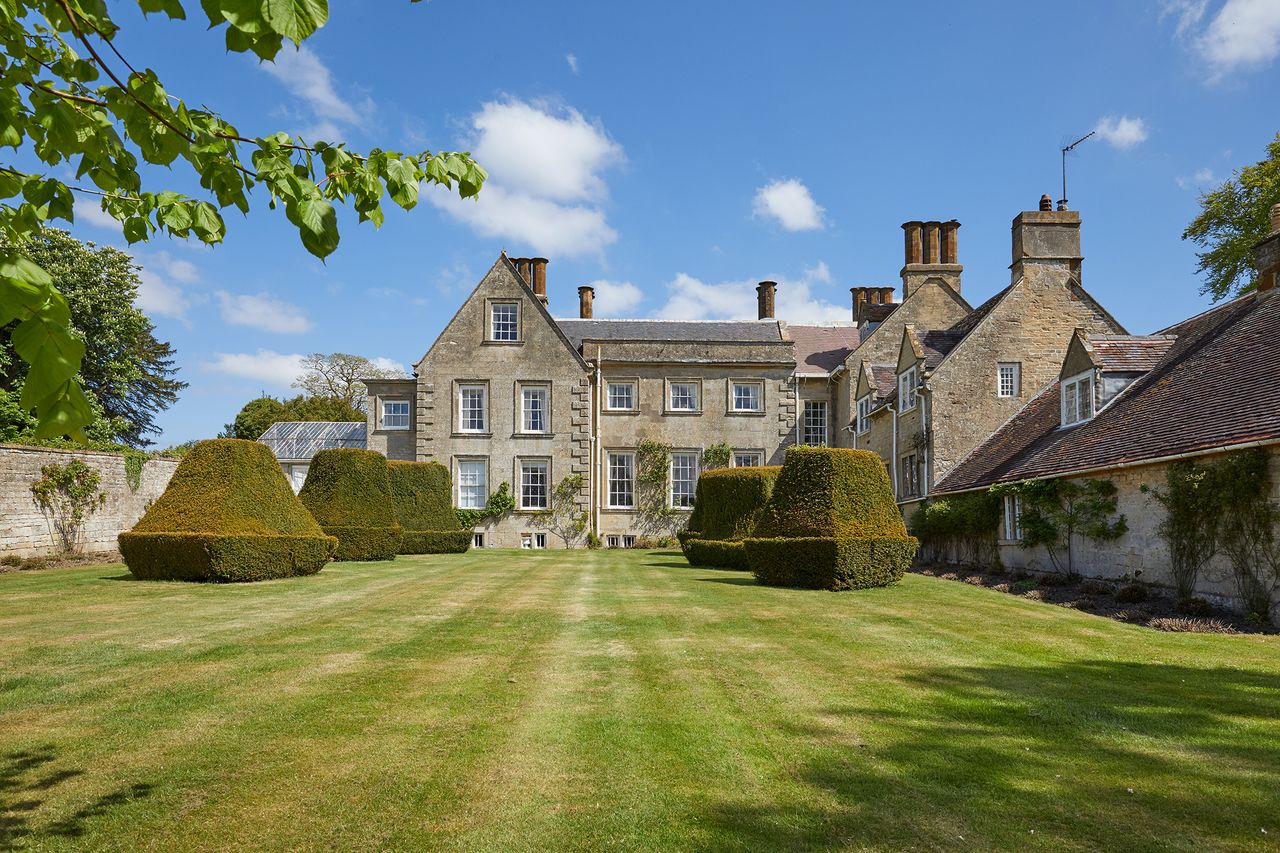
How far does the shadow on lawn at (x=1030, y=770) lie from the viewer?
407 centimetres

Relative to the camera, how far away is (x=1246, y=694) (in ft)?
22.8

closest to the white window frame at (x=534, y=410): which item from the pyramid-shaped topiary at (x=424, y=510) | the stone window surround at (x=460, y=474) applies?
the stone window surround at (x=460, y=474)

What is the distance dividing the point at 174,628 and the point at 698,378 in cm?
2664

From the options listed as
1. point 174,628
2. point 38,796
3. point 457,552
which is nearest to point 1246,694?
point 38,796

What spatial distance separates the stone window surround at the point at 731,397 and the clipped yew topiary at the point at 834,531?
61.3 feet

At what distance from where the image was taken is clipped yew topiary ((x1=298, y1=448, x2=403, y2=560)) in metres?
22.1

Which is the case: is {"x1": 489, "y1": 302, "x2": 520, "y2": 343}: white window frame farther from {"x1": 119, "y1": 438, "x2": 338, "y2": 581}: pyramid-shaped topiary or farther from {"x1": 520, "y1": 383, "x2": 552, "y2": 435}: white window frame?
{"x1": 119, "y1": 438, "x2": 338, "y2": 581}: pyramid-shaped topiary

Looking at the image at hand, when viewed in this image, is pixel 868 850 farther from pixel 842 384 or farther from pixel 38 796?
pixel 842 384

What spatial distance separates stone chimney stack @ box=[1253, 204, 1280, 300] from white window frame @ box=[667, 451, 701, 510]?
815 inches

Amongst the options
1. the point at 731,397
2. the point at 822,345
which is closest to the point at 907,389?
the point at 731,397

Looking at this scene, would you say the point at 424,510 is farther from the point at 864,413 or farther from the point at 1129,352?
the point at 1129,352

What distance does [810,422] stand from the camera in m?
35.7

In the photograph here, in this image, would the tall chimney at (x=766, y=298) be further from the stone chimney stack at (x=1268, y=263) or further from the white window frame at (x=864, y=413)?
the stone chimney stack at (x=1268, y=263)

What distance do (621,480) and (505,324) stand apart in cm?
801
